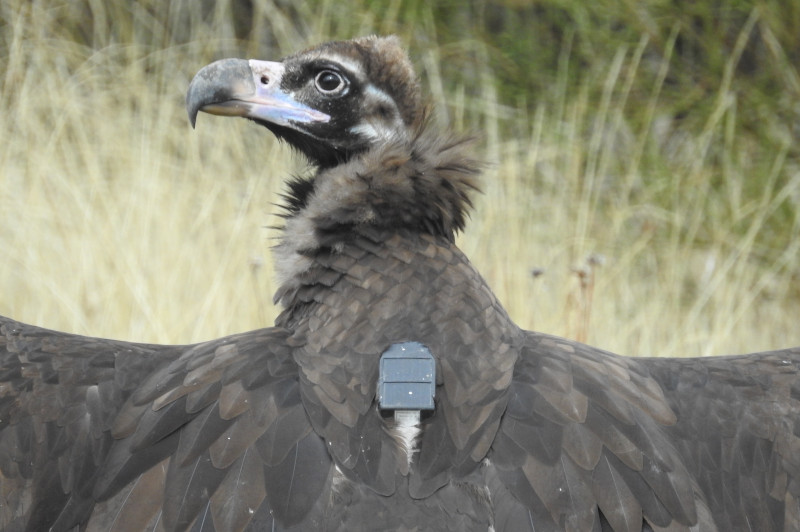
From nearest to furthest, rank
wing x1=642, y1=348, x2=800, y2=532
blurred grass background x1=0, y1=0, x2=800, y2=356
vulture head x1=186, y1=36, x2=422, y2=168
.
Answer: wing x1=642, y1=348, x2=800, y2=532 → vulture head x1=186, y1=36, x2=422, y2=168 → blurred grass background x1=0, y1=0, x2=800, y2=356

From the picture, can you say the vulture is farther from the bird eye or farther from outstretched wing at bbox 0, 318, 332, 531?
the bird eye

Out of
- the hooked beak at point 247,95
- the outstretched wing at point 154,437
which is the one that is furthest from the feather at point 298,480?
the hooked beak at point 247,95

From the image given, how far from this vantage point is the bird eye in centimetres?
388

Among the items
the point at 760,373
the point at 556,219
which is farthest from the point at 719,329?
the point at 760,373

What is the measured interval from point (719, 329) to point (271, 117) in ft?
13.9

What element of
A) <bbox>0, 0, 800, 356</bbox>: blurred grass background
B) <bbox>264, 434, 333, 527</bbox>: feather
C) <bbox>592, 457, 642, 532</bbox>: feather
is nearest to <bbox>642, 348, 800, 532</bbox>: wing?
<bbox>592, 457, 642, 532</bbox>: feather

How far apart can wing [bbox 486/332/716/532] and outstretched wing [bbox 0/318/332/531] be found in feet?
1.54

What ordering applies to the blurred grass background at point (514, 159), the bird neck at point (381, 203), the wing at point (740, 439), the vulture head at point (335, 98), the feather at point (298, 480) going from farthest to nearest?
the blurred grass background at point (514, 159), the vulture head at point (335, 98), the bird neck at point (381, 203), the wing at point (740, 439), the feather at point (298, 480)

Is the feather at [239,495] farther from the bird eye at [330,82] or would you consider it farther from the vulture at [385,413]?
the bird eye at [330,82]

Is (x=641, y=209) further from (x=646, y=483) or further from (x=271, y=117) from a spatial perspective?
(x=646, y=483)

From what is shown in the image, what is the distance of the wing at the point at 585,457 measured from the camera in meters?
2.98

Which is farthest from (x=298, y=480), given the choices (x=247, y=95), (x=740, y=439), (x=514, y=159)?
(x=514, y=159)

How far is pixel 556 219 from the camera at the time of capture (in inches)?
Answer: 333

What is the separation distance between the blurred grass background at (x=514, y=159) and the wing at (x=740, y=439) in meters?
Result: 3.60
